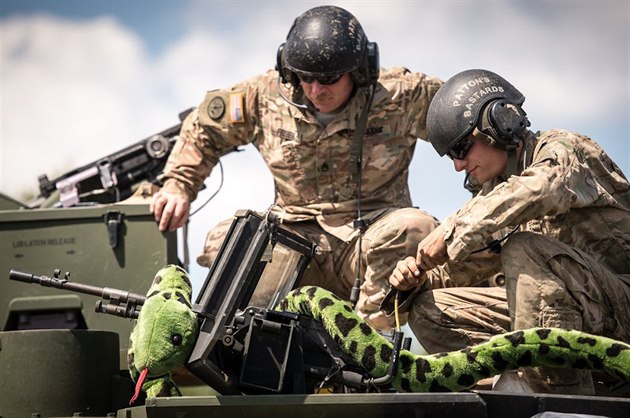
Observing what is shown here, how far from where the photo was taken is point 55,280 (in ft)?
17.7

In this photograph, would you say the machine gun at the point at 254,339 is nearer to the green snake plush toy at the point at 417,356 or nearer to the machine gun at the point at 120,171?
the green snake plush toy at the point at 417,356

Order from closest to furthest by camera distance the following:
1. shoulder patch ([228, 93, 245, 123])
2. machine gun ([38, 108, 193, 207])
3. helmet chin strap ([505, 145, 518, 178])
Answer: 1. helmet chin strap ([505, 145, 518, 178])
2. shoulder patch ([228, 93, 245, 123])
3. machine gun ([38, 108, 193, 207])

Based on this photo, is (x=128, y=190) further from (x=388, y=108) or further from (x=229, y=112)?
(x=388, y=108)

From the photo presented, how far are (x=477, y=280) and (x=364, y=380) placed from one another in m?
1.45

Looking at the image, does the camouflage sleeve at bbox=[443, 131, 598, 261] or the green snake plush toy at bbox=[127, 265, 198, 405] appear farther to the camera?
the camouflage sleeve at bbox=[443, 131, 598, 261]

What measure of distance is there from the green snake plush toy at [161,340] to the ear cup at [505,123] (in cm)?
165

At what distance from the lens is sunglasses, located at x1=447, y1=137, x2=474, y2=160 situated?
5492mm

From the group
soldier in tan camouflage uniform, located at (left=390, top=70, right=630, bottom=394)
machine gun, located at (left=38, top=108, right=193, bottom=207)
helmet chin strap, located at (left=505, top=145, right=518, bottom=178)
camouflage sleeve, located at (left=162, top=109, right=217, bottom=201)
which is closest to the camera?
soldier in tan camouflage uniform, located at (left=390, top=70, right=630, bottom=394)

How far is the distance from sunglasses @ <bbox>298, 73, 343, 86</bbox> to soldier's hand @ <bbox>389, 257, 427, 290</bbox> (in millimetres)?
1775

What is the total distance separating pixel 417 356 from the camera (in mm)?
4594

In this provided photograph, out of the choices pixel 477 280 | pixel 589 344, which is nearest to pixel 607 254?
pixel 477 280

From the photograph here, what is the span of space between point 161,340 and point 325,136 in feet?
9.75

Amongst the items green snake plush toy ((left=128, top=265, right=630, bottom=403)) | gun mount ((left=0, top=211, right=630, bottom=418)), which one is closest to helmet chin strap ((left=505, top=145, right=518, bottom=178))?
gun mount ((left=0, top=211, right=630, bottom=418))

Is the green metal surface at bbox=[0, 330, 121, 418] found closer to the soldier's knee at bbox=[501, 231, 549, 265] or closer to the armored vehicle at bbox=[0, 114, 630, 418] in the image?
the armored vehicle at bbox=[0, 114, 630, 418]
